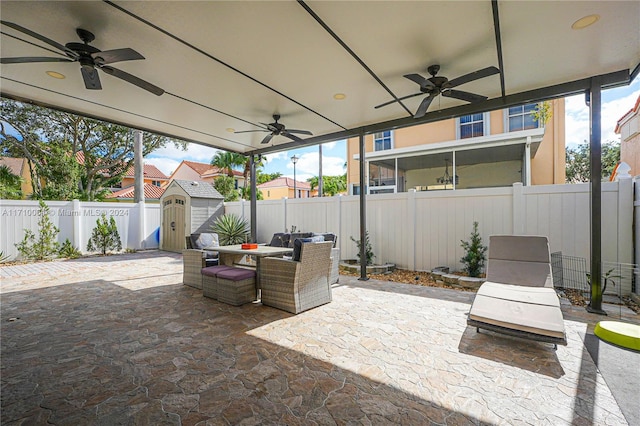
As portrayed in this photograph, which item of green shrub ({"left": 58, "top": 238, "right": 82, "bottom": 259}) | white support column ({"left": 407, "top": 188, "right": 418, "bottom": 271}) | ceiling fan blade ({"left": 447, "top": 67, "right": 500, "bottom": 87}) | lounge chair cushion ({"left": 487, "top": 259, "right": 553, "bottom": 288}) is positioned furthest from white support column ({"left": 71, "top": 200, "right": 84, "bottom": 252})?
lounge chair cushion ({"left": 487, "top": 259, "right": 553, "bottom": 288})

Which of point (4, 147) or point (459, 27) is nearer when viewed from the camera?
point (459, 27)

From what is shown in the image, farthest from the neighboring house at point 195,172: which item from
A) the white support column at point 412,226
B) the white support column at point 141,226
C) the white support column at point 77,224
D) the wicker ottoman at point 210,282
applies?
the wicker ottoman at point 210,282

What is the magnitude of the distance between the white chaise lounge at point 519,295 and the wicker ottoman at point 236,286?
302 cm

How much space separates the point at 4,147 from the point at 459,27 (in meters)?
19.1

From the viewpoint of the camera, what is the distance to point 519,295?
346cm

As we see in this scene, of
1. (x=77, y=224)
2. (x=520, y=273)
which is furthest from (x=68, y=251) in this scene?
(x=520, y=273)

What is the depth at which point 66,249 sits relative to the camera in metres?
9.08

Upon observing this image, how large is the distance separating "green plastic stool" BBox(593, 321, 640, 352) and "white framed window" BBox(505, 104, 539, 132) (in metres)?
8.33

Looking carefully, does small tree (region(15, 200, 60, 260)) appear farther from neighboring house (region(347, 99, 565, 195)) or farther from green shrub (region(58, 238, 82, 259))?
neighboring house (region(347, 99, 565, 195))

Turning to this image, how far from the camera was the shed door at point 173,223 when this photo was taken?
10.6 metres

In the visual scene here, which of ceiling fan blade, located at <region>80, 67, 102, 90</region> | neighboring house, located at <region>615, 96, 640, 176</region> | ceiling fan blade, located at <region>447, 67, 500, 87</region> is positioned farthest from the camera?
neighboring house, located at <region>615, 96, 640, 176</region>

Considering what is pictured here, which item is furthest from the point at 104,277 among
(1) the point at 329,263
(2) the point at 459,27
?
(2) the point at 459,27

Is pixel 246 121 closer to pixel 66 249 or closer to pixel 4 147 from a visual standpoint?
pixel 66 249

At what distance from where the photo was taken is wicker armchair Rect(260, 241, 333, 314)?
402cm
